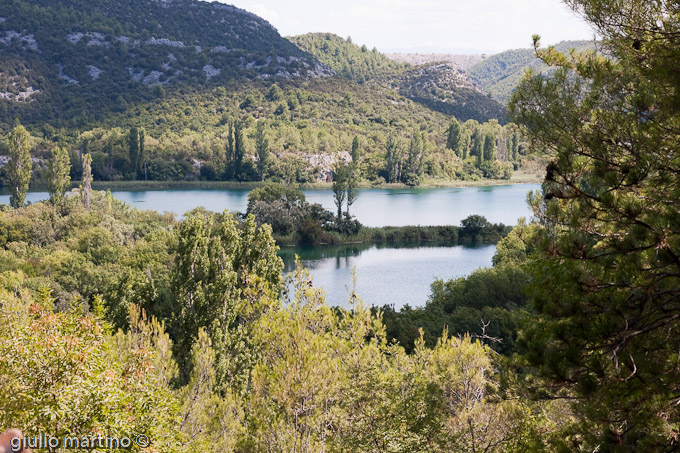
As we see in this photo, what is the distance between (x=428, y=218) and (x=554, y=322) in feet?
165

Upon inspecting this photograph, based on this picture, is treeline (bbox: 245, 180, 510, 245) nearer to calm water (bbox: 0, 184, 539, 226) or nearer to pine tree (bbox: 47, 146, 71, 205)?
calm water (bbox: 0, 184, 539, 226)

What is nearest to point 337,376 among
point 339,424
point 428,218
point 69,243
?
point 339,424

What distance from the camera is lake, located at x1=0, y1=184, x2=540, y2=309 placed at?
32.7 metres

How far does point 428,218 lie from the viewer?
5550 centimetres

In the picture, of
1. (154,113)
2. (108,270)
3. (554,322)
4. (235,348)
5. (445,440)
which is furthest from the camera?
(154,113)

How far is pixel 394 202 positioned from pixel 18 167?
127 ft

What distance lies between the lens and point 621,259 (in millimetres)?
5074

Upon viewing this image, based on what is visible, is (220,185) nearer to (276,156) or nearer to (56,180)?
(276,156)

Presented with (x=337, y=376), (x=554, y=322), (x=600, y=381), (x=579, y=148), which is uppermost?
(x=579, y=148)

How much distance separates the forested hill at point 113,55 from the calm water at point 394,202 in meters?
50.4

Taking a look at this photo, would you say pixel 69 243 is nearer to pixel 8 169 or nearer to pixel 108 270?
pixel 108 270

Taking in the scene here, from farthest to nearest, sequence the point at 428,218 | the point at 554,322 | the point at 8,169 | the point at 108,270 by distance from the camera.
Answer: the point at 428,218 → the point at 8,169 → the point at 108,270 → the point at 554,322

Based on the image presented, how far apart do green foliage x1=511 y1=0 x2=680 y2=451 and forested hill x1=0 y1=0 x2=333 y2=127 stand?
370 ft

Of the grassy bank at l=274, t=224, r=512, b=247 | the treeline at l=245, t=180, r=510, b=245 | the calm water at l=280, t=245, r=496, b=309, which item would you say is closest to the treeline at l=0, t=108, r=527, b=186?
the treeline at l=245, t=180, r=510, b=245
